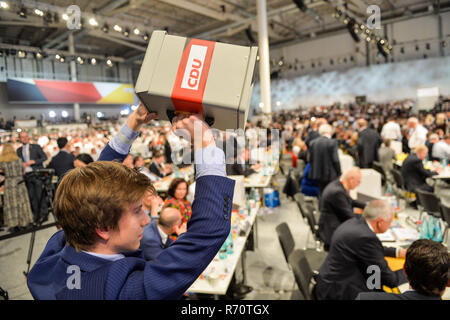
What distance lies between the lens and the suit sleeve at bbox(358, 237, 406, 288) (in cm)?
239

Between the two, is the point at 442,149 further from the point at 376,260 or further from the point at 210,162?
the point at 210,162

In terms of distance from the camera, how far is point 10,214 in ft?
16.5

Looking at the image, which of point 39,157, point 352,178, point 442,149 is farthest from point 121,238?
point 442,149

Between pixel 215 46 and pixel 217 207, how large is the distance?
0.52 m

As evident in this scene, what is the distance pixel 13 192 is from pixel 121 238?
17.4 ft

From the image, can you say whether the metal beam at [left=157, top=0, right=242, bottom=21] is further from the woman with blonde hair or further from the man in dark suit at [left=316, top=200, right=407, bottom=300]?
the man in dark suit at [left=316, top=200, right=407, bottom=300]

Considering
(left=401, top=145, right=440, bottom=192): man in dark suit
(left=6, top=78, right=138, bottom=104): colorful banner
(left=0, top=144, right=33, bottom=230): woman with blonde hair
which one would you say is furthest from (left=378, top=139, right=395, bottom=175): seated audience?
(left=6, top=78, right=138, bottom=104): colorful banner

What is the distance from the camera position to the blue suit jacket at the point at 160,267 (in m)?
0.71

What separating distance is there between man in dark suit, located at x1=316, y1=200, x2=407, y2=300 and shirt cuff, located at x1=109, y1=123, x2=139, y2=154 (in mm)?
2070

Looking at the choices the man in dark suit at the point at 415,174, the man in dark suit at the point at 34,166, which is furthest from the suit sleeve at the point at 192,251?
the man in dark suit at the point at 34,166

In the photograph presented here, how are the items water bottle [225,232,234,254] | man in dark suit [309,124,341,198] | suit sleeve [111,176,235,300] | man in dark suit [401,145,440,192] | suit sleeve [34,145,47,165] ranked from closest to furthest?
suit sleeve [111,176,235,300] < water bottle [225,232,234,254] < man in dark suit [309,124,341,198] < man in dark suit [401,145,440,192] < suit sleeve [34,145,47,165]

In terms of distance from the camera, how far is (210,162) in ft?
2.62

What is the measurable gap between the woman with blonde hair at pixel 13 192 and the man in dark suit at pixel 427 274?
544 centimetres

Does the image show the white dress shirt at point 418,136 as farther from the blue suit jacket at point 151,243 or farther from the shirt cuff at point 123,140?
the shirt cuff at point 123,140
